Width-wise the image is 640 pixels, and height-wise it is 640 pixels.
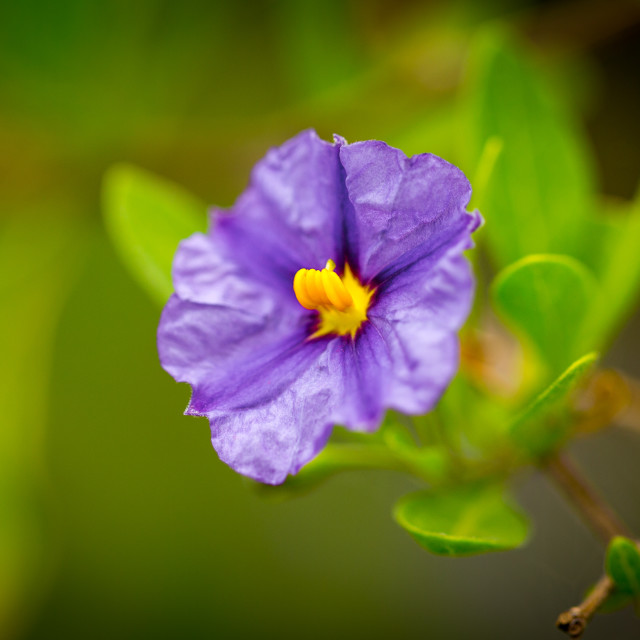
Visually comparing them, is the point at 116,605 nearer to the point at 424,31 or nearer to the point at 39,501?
the point at 39,501

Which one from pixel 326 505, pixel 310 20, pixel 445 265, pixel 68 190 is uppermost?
pixel 310 20

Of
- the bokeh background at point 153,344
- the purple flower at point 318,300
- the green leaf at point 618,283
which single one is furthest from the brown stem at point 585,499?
the bokeh background at point 153,344

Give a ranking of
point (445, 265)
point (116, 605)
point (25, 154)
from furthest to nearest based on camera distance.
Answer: point (116, 605)
point (25, 154)
point (445, 265)

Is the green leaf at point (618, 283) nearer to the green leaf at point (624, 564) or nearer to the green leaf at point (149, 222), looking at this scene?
the green leaf at point (624, 564)

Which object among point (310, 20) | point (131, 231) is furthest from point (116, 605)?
point (310, 20)

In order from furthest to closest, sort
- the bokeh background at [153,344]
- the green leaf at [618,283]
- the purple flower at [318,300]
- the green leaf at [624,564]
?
the bokeh background at [153,344], the green leaf at [618,283], the green leaf at [624,564], the purple flower at [318,300]

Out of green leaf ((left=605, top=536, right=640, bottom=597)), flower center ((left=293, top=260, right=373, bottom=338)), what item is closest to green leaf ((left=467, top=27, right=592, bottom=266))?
flower center ((left=293, top=260, right=373, bottom=338))

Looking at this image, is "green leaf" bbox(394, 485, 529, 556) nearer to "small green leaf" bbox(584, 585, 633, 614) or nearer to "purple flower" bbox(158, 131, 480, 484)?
"small green leaf" bbox(584, 585, 633, 614)
